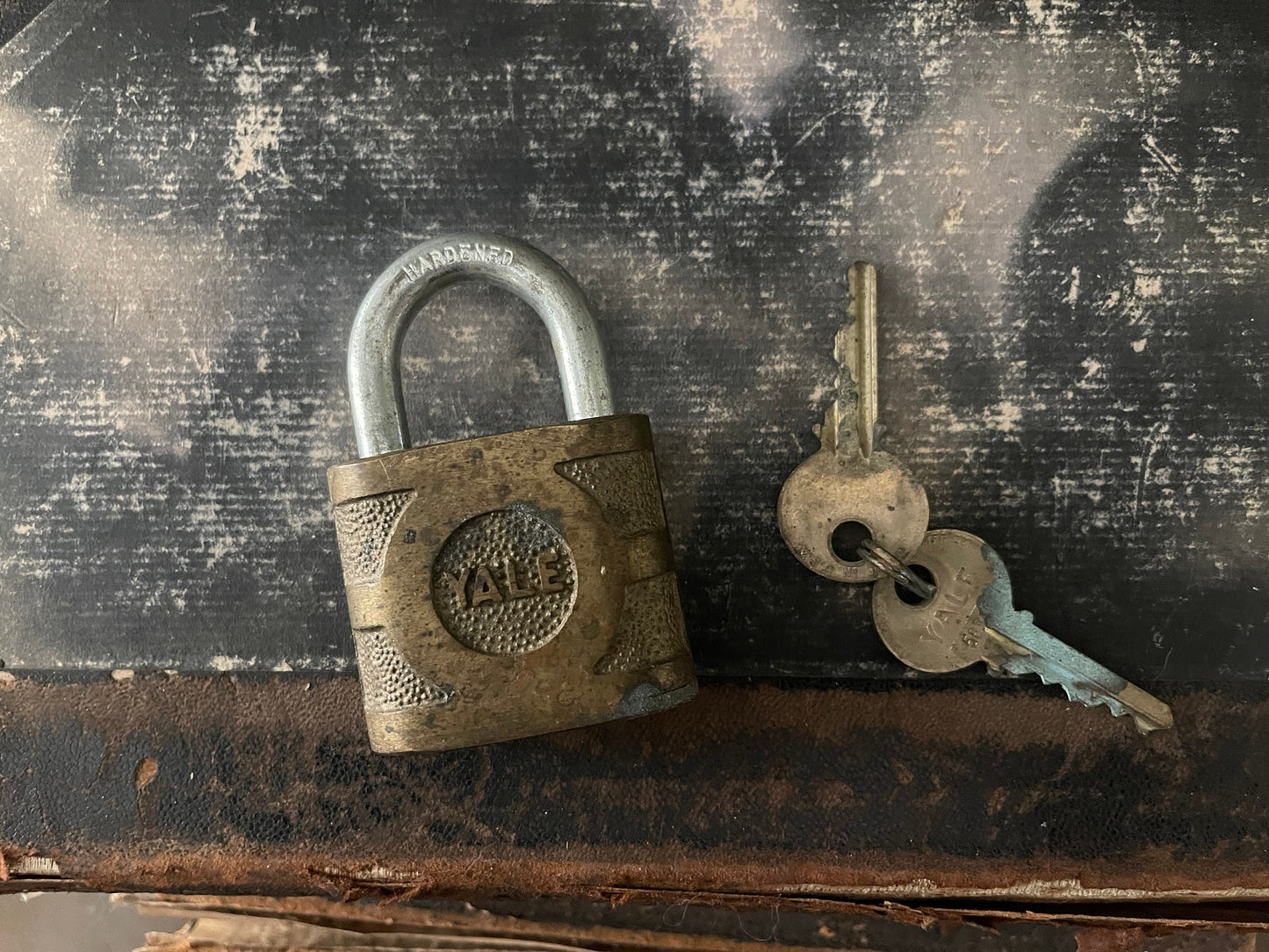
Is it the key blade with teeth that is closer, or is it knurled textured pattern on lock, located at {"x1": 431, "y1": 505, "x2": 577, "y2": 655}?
knurled textured pattern on lock, located at {"x1": 431, "y1": 505, "x2": 577, "y2": 655}

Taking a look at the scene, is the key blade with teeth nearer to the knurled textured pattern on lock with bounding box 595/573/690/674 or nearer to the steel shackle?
the knurled textured pattern on lock with bounding box 595/573/690/674

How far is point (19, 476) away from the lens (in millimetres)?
838

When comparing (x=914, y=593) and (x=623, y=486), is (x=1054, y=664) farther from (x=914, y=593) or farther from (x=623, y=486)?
(x=623, y=486)

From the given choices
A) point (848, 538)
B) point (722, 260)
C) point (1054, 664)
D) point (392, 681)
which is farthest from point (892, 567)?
point (392, 681)

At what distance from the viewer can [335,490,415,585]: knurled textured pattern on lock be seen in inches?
26.1

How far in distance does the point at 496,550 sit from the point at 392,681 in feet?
0.46

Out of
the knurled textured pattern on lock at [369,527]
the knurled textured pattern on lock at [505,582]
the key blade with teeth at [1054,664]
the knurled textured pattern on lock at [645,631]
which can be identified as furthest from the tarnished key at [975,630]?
the knurled textured pattern on lock at [369,527]

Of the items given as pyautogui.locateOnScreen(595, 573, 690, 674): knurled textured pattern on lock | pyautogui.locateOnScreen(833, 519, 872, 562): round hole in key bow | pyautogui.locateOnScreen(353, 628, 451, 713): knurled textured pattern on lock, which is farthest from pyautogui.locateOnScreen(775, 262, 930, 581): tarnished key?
pyautogui.locateOnScreen(353, 628, 451, 713): knurled textured pattern on lock

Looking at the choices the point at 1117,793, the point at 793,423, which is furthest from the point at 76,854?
the point at 1117,793

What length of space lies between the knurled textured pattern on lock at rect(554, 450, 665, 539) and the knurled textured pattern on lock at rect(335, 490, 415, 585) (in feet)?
0.45

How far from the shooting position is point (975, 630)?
79cm

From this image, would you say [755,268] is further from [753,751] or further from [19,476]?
[19,476]

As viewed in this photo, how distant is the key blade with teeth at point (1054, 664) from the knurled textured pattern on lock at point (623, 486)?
13.5 inches

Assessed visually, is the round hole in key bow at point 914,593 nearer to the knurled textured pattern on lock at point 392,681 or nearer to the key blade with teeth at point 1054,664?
the key blade with teeth at point 1054,664
